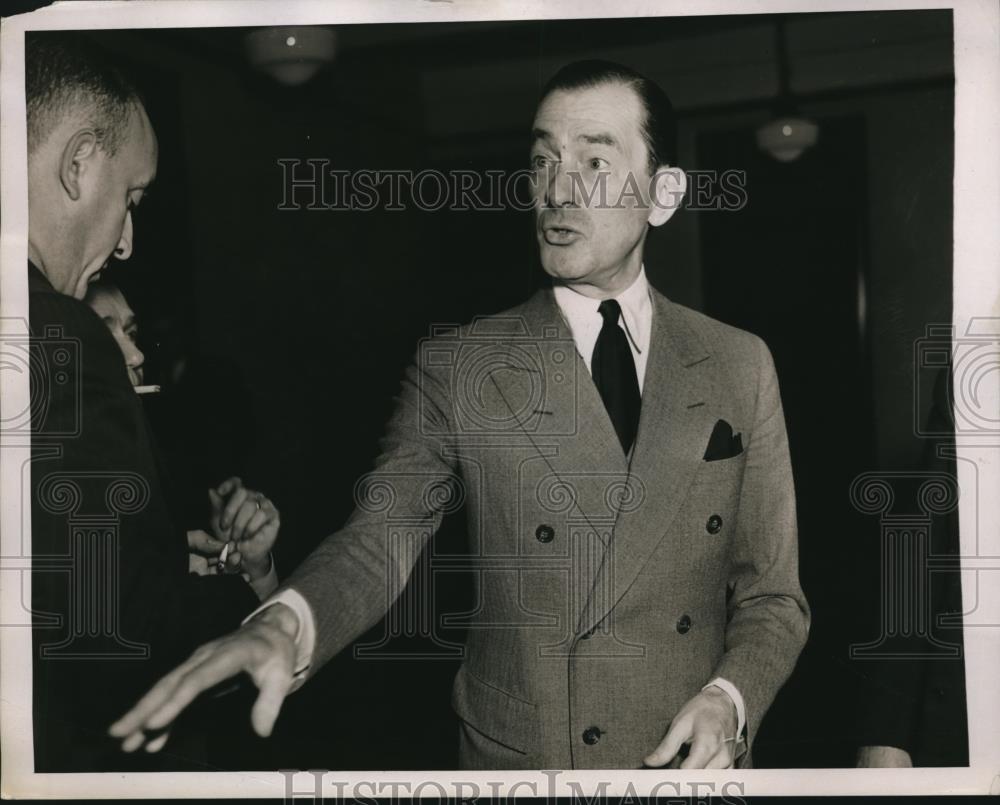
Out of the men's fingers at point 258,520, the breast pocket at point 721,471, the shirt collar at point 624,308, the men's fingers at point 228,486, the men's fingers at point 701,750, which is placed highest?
the shirt collar at point 624,308

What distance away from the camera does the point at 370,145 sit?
1.31 m

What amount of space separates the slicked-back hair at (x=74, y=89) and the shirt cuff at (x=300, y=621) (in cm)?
67

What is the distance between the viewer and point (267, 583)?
130cm

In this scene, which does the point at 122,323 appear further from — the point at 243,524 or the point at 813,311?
the point at 813,311

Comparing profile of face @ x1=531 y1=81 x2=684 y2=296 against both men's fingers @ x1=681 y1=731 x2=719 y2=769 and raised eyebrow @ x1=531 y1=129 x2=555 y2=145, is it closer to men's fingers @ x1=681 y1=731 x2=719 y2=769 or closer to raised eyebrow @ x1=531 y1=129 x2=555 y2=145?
raised eyebrow @ x1=531 y1=129 x2=555 y2=145

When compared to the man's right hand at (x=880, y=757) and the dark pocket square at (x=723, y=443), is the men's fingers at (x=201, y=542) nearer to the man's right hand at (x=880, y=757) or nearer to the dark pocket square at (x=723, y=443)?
the dark pocket square at (x=723, y=443)

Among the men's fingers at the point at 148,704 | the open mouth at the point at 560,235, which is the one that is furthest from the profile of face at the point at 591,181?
the men's fingers at the point at 148,704

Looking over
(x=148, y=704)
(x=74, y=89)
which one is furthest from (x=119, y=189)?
(x=148, y=704)

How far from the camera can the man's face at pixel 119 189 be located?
1.30 m

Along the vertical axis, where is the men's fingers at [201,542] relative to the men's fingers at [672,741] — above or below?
above

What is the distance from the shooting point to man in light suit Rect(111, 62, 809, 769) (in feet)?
4.19

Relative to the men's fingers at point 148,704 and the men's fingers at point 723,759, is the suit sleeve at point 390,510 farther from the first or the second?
the men's fingers at point 723,759

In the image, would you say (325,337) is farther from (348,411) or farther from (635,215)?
(635,215)

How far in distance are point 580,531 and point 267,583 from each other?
0.45 m
